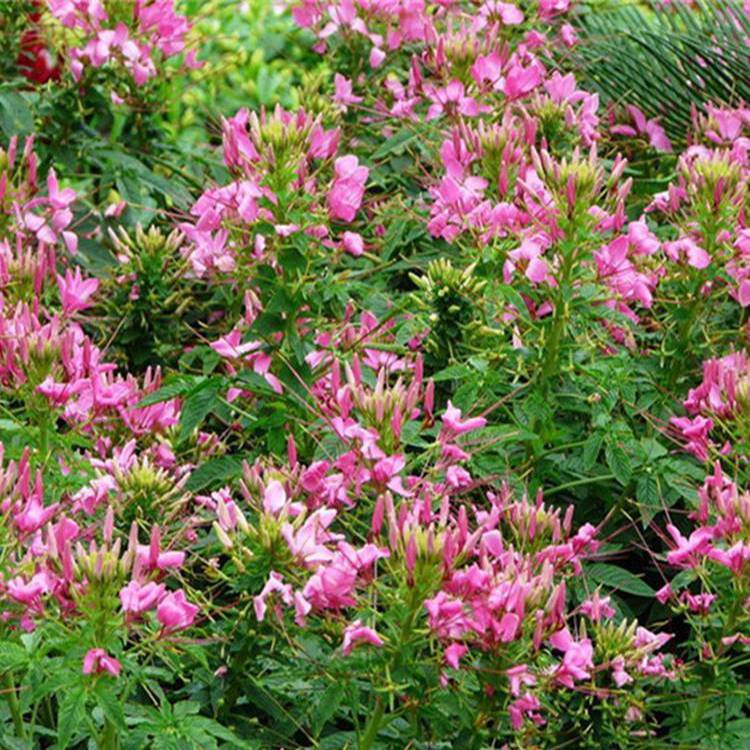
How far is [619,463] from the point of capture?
272 centimetres

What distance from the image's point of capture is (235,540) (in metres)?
2.24

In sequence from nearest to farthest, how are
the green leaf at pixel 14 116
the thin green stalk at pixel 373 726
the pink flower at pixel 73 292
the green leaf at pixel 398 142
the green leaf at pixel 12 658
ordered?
the green leaf at pixel 12 658 → the thin green stalk at pixel 373 726 → the pink flower at pixel 73 292 → the green leaf at pixel 398 142 → the green leaf at pixel 14 116

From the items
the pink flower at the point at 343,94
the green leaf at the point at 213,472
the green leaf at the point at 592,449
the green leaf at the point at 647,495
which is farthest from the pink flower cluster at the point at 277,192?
the pink flower at the point at 343,94

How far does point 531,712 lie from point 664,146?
1.79 meters

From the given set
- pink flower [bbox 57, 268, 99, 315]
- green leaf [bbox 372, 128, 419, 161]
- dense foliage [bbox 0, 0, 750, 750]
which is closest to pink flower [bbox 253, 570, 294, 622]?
dense foliage [bbox 0, 0, 750, 750]

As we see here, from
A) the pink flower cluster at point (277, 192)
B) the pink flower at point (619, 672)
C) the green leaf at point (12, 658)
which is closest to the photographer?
the green leaf at point (12, 658)

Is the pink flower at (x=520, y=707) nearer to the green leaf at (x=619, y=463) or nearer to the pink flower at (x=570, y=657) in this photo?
the pink flower at (x=570, y=657)

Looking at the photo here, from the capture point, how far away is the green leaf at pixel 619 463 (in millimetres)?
2707

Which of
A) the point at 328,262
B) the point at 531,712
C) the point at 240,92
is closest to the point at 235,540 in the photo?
the point at 531,712

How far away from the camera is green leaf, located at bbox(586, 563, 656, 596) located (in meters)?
2.68

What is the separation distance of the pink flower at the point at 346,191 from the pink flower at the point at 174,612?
2.64ft

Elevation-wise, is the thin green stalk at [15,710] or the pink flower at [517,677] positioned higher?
the pink flower at [517,677]

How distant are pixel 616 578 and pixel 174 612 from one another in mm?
878

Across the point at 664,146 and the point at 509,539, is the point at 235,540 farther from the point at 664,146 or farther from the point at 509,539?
the point at 664,146
